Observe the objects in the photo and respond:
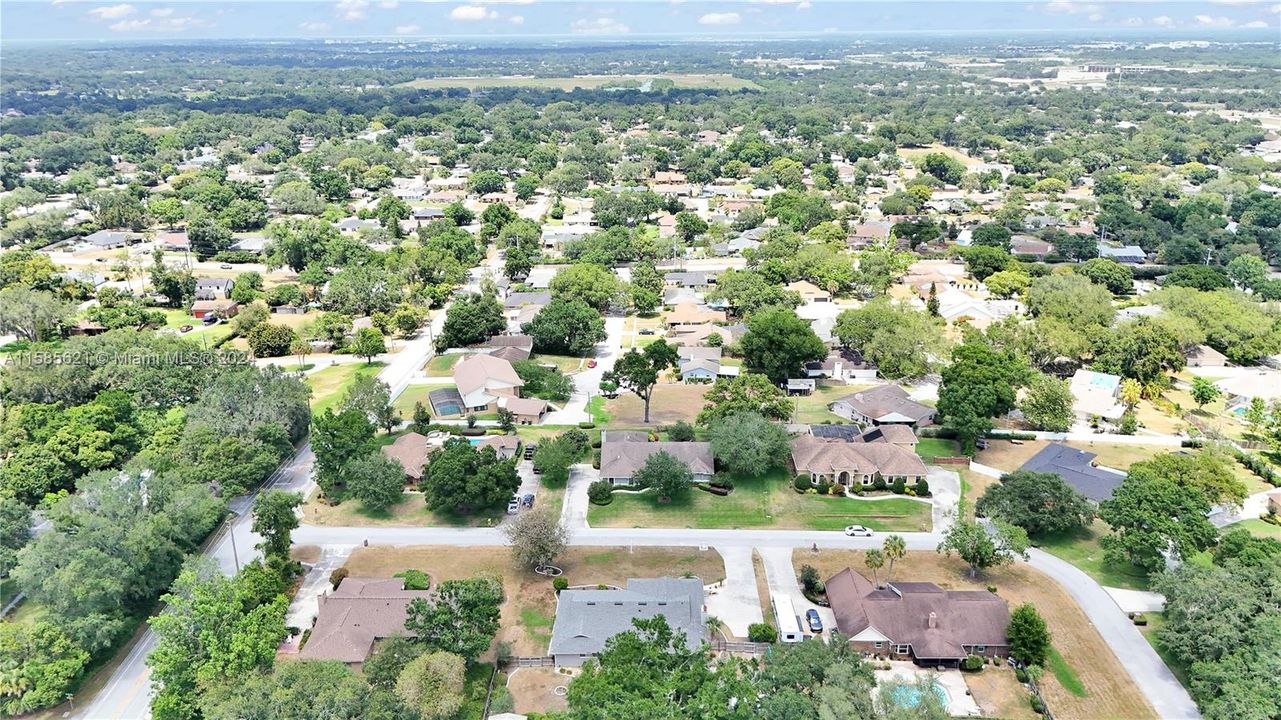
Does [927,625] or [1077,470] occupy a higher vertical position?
[1077,470]

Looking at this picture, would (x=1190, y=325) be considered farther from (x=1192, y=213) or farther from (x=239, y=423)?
(x=239, y=423)

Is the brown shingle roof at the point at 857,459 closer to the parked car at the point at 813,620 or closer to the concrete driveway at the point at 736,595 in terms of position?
the concrete driveway at the point at 736,595

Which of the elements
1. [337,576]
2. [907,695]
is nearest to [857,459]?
[907,695]

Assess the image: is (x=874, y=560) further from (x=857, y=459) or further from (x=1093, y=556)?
(x=1093, y=556)

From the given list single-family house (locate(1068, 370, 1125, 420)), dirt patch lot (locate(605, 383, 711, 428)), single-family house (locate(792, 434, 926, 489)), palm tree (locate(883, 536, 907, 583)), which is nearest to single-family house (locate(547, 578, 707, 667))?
palm tree (locate(883, 536, 907, 583))

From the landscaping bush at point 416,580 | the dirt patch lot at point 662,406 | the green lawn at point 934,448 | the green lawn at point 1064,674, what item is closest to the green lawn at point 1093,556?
the green lawn at point 1064,674
